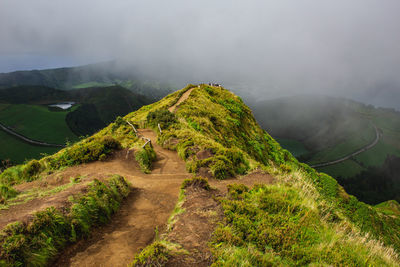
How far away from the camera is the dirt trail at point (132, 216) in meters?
5.39

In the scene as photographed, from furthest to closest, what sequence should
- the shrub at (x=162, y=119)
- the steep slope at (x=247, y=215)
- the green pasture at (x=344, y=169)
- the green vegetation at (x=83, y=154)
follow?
the green pasture at (x=344, y=169), the shrub at (x=162, y=119), the green vegetation at (x=83, y=154), the steep slope at (x=247, y=215)

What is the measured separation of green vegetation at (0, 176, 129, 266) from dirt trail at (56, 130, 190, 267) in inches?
13.7

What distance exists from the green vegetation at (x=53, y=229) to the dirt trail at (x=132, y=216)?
0.35 metres

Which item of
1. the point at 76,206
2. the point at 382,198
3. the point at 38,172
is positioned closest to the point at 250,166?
the point at 76,206

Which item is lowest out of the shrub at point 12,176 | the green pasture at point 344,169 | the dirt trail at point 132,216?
the green pasture at point 344,169

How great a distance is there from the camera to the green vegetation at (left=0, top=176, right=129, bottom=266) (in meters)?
4.66

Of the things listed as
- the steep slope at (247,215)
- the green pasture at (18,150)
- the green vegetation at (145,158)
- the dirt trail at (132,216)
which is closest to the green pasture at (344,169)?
the steep slope at (247,215)

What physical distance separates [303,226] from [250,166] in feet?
19.5

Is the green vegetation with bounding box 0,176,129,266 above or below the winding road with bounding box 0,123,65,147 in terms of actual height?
above

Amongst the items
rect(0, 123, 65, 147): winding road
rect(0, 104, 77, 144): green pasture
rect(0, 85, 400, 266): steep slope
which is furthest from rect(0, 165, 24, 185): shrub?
rect(0, 104, 77, 144): green pasture

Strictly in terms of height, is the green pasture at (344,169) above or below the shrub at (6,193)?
below

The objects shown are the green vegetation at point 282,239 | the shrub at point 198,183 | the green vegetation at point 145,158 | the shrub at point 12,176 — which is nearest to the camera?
the green vegetation at point 282,239

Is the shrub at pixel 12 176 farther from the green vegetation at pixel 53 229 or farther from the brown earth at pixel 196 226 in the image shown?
the brown earth at pixel 196 226

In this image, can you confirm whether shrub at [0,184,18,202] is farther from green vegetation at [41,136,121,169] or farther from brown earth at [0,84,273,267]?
green vegetation at [41,136,121,169]
